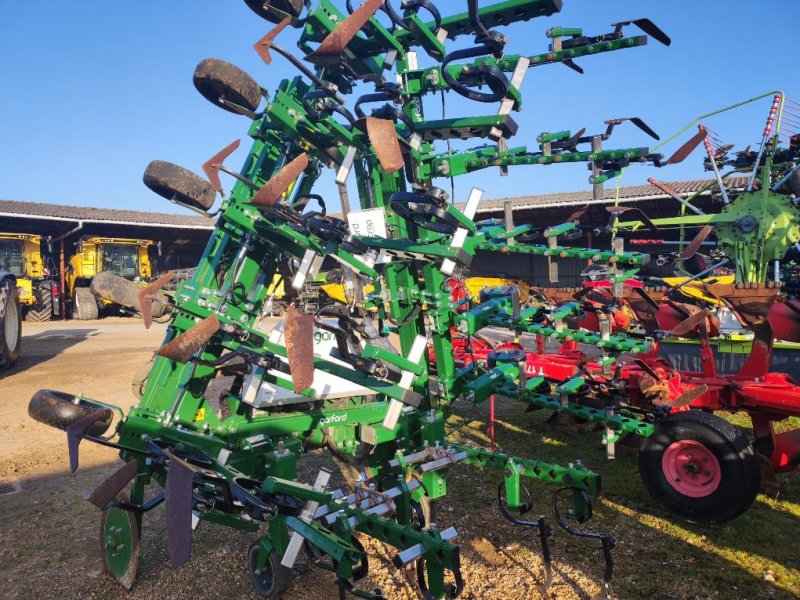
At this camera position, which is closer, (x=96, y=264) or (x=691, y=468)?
(x=691, y=468)

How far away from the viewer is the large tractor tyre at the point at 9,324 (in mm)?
9797

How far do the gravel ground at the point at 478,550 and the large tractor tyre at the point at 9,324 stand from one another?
16.7 ft

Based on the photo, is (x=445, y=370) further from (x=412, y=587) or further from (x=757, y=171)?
(x=757, y=171)

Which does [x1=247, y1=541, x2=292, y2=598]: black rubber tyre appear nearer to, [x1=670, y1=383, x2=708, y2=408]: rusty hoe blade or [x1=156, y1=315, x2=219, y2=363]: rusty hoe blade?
[x1=156, y1=315, x2=219, y2=363]: rusty hoe blade

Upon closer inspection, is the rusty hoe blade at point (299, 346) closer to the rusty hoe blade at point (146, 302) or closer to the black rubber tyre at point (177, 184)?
the rusty hoe blade at point (146, 302)

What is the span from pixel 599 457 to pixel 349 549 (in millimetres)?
4065

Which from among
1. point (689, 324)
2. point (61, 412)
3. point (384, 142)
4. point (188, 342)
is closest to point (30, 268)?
point (61, 412)

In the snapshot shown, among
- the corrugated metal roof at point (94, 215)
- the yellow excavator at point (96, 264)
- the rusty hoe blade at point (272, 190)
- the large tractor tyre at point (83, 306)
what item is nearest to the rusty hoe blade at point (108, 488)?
the rusty hoe blade at point (272, 190)

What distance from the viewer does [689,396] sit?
4.51m

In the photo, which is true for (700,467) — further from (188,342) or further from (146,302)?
(146,302)

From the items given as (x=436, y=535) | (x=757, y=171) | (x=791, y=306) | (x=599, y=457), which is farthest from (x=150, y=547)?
(x=757, y=171)

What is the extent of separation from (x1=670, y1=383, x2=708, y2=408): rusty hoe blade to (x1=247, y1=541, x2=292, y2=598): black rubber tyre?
11.2 feet

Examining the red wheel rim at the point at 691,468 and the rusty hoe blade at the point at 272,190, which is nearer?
the rusty hoe blade at the point at 272,190

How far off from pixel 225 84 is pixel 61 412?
2352 millimetres
